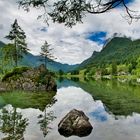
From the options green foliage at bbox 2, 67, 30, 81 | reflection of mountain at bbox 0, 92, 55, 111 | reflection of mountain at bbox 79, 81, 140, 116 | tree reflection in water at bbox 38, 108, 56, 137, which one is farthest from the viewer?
green foliage at bbox 2, 67, 30, 81

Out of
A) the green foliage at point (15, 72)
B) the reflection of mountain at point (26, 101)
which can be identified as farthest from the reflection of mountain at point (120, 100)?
the green foliage at point (15, 72)

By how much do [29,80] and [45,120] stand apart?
38.4m

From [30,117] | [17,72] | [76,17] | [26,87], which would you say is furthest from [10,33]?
[76,17]

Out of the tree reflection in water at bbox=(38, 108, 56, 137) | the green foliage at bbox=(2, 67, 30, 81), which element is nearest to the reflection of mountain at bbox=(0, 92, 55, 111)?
the tree reflection in water at bbox=(38, 108, 56, 137)

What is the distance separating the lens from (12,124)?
25.3m

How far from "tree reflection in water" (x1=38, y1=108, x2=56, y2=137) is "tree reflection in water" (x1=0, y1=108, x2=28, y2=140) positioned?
132 cm

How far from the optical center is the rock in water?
22.8m

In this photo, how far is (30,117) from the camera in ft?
96.6

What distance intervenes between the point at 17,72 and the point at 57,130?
4697 cm

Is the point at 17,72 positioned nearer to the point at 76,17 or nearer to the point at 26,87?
the point at 26,87

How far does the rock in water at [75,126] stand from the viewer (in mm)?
22812

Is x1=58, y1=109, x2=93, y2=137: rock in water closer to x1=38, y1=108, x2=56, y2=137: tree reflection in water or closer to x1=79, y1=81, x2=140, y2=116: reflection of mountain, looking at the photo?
x1=38, y1=108, x2=56, y2=137: tree reflection in water

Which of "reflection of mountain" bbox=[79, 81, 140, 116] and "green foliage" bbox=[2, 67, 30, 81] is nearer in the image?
"reflection of mountain" bbox=[79, 81, 140, 116]

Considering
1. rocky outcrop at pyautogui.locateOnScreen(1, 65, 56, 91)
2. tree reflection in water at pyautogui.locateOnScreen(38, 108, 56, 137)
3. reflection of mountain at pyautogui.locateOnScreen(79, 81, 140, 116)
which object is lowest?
tree reflection in water at pyautogui.locateOnScreen(38, 108, 56, 137)
